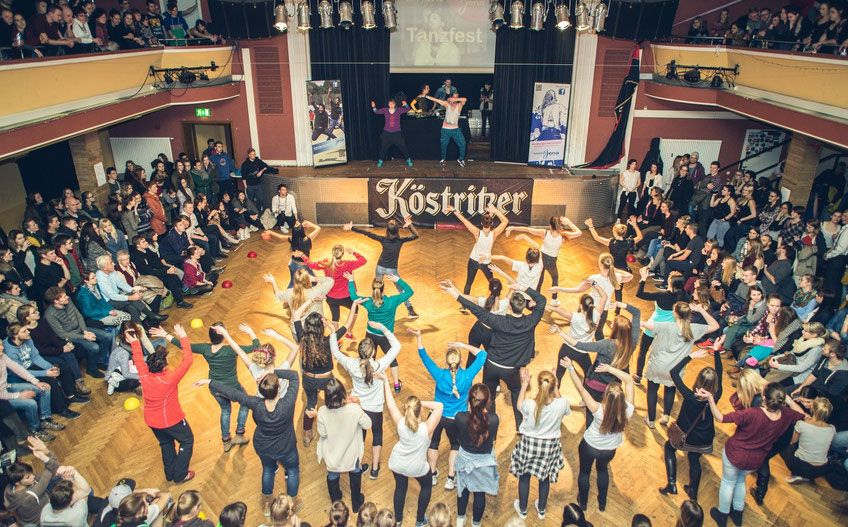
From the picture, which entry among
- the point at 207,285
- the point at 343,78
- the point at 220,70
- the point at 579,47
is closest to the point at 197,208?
the point at 207,285

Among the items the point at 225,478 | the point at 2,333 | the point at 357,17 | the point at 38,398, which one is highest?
the point at 357,17

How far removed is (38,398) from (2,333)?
84 cm

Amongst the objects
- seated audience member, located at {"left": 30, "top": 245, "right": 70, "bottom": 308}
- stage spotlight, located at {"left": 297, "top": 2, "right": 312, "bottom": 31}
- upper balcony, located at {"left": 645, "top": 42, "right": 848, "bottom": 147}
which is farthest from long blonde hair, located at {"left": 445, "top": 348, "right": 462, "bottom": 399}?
stage spotlight, located at {"left": 297, "top": 2, "right": 312, "bottom": 31}

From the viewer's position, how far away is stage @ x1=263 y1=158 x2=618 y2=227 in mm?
10664

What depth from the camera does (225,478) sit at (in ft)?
16.3

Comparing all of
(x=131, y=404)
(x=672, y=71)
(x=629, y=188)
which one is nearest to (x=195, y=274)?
(x=131, y=404)

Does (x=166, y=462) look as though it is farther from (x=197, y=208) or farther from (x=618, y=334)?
(x=197, y=208)

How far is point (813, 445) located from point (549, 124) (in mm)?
8238

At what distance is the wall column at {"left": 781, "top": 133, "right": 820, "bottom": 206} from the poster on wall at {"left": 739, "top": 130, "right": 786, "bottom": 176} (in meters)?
2.34

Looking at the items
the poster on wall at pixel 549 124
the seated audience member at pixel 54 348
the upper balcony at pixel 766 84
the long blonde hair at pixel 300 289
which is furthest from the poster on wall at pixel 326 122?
the seated audience member at pixel 54 348

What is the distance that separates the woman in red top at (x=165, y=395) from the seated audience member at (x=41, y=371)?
130 cm

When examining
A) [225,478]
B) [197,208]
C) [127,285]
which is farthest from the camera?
[197,208]

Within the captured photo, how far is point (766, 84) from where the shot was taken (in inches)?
334

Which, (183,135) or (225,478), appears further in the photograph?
(183,135)
